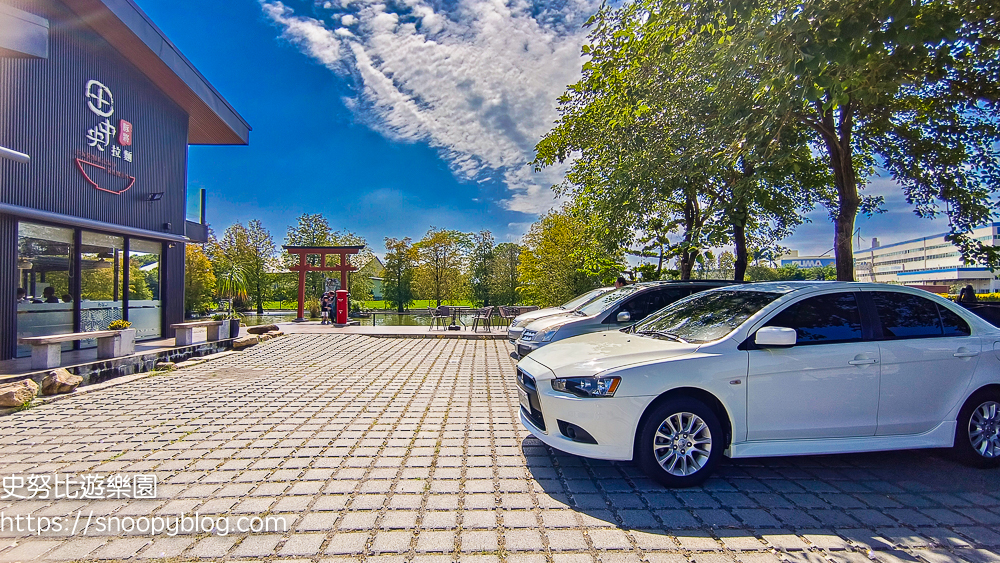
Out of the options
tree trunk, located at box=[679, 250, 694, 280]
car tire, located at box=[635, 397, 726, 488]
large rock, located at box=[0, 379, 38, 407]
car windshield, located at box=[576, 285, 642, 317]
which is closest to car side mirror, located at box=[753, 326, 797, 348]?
car tire, located at box=[635, 397, 726, 488]

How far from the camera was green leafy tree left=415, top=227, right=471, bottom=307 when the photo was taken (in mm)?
39281

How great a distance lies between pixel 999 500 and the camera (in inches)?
131

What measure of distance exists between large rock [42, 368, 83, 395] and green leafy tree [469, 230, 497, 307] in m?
34.5

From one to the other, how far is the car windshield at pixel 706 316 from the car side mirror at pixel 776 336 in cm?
31

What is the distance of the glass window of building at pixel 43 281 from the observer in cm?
854

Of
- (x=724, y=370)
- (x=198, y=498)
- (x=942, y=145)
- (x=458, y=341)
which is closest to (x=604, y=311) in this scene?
(x=724, y=370)

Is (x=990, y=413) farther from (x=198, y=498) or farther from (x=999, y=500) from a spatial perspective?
(x=198, y=498)

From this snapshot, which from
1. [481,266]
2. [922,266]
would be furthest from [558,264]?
[922,266]

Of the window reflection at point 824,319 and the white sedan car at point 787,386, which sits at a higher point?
the window reflection at point 824,319

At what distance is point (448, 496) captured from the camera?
3.29m

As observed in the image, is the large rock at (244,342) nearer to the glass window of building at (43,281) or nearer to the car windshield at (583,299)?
the glass window of building at (43,281)

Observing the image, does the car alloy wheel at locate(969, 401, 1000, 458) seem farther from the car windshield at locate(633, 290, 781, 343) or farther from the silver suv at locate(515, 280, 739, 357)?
the silver suv at locate(515, 280, 739, 357)

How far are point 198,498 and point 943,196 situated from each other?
538 inches

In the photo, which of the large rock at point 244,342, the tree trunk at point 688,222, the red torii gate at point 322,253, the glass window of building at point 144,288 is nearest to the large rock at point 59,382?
the large rock at point 244,342
